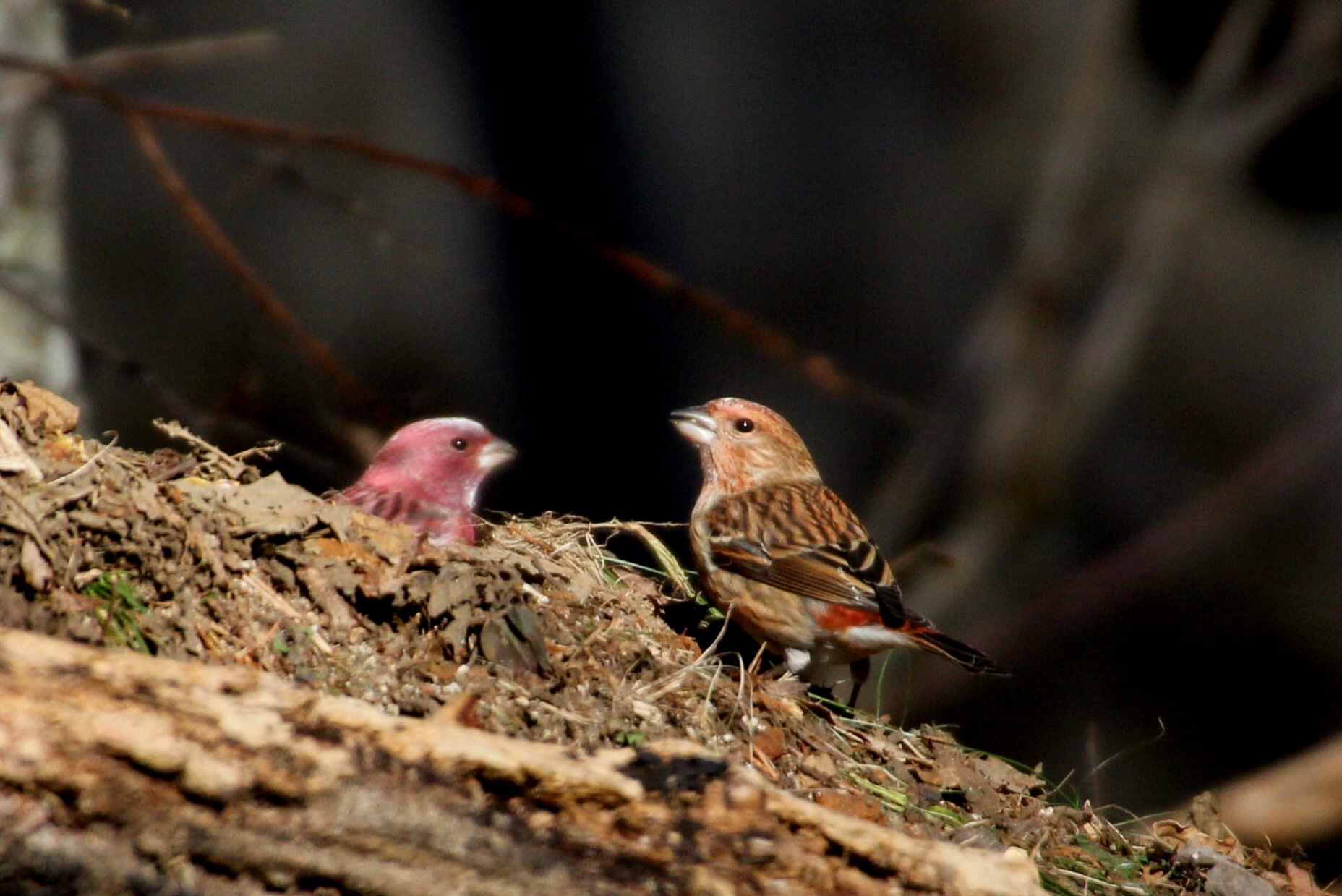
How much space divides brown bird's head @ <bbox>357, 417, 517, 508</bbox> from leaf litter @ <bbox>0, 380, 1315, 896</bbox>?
71cm

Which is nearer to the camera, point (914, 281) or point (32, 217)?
point (32, 217)

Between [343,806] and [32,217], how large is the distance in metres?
5.88

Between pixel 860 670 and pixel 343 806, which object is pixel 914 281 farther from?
pixel 343 806

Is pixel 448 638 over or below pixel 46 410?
below

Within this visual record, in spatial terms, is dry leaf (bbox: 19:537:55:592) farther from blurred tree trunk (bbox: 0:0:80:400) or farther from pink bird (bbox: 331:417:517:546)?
blurred tree trunk (bbox: 0:0:80:400)

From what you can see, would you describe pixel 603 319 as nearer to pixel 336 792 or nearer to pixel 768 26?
pixel 768 26

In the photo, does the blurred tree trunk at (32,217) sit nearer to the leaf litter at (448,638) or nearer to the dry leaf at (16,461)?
the leaf litter at (448,638)

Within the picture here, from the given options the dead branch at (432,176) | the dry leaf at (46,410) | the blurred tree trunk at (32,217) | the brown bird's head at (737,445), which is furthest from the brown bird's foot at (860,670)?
the blurred tree trunk at (32,217)

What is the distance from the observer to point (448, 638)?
14.1 ft

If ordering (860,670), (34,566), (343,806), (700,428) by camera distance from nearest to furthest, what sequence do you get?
(343,806) → (34,566) → (860,670) → (700,428)

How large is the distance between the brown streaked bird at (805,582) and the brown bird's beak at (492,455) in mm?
829

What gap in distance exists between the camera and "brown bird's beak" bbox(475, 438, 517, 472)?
6008 mm

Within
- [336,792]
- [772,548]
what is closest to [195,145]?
[772,548]

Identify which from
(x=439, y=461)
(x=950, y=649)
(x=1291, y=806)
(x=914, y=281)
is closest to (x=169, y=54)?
(x=439, y=461)
